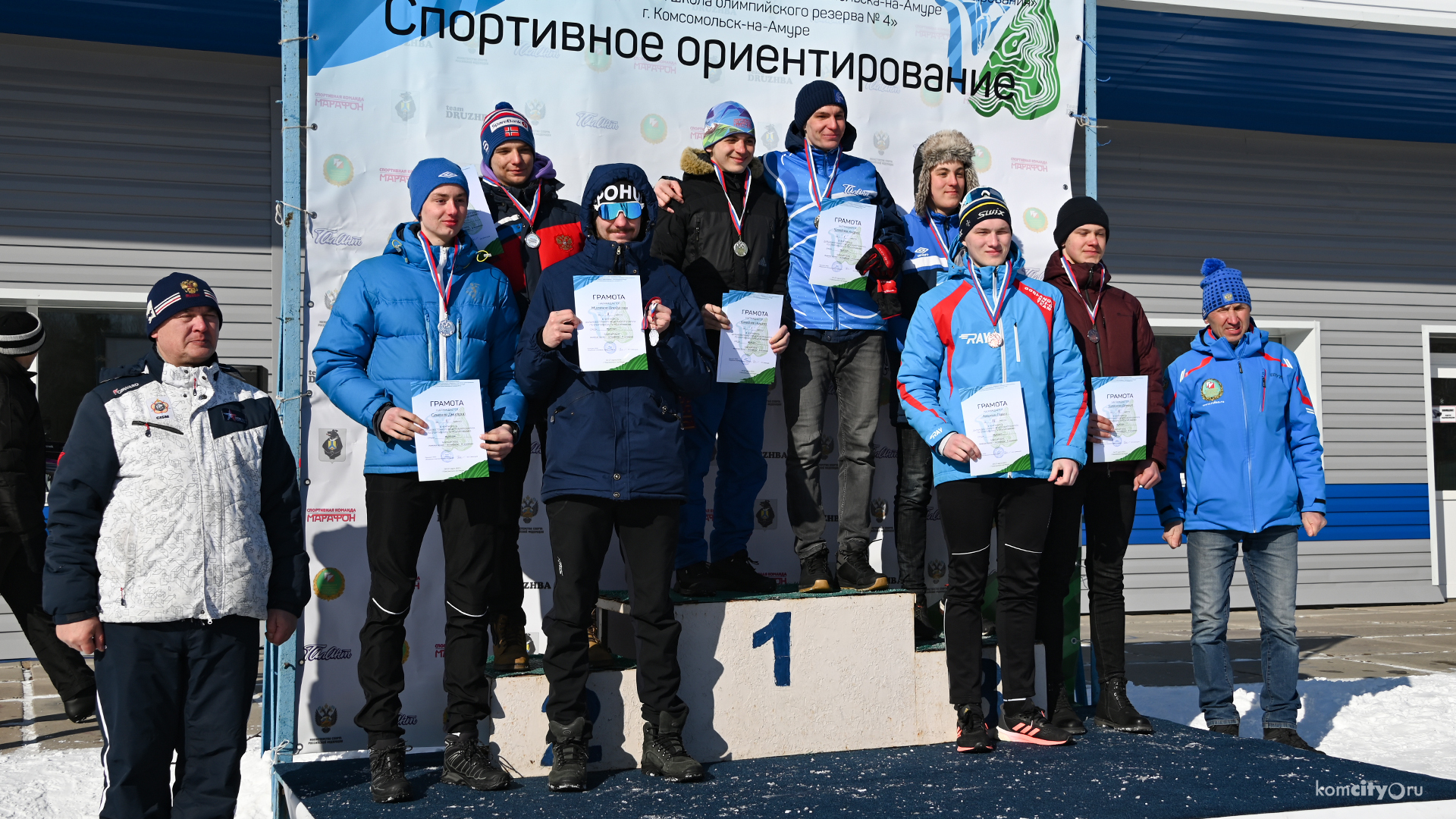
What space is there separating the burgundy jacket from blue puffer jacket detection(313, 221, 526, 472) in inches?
95.4

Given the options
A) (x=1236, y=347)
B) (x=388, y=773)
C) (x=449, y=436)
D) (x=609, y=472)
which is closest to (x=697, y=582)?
(x=609, y=472)

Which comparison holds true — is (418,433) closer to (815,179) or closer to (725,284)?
(725,284)

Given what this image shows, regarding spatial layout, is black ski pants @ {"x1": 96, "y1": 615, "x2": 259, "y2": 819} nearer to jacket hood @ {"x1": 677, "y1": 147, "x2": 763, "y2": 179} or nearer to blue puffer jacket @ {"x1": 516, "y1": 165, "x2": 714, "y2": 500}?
blue puffer jacket @ {"x1": 516, "y1": 165, "x2": 714, "y2": 500}

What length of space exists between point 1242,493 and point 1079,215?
1.38 metres

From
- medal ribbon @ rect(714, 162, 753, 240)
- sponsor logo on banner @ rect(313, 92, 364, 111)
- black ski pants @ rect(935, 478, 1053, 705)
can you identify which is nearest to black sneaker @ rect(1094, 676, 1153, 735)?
black ski pants @ rect(935, 478, 1053, 705)

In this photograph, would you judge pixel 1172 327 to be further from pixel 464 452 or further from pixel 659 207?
pixel 464 452

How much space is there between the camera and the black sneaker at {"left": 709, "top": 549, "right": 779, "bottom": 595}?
186 inches

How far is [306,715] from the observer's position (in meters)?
4.51

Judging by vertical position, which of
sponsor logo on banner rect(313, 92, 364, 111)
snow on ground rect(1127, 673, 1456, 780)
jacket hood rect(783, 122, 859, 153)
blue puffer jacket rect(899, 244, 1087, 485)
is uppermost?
sponsor logo on banner rect(313, 92, 364, 111)

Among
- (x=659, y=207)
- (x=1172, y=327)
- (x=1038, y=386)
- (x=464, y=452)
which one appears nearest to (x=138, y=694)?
(x=464, y=452)

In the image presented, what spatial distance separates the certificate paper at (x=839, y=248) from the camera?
185 inches

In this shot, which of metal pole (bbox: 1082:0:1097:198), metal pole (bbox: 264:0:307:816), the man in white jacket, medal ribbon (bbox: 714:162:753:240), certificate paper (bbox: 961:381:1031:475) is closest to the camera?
the man in white jacket

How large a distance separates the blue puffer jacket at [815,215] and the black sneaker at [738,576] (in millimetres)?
1053

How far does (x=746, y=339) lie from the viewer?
4.57 meters
